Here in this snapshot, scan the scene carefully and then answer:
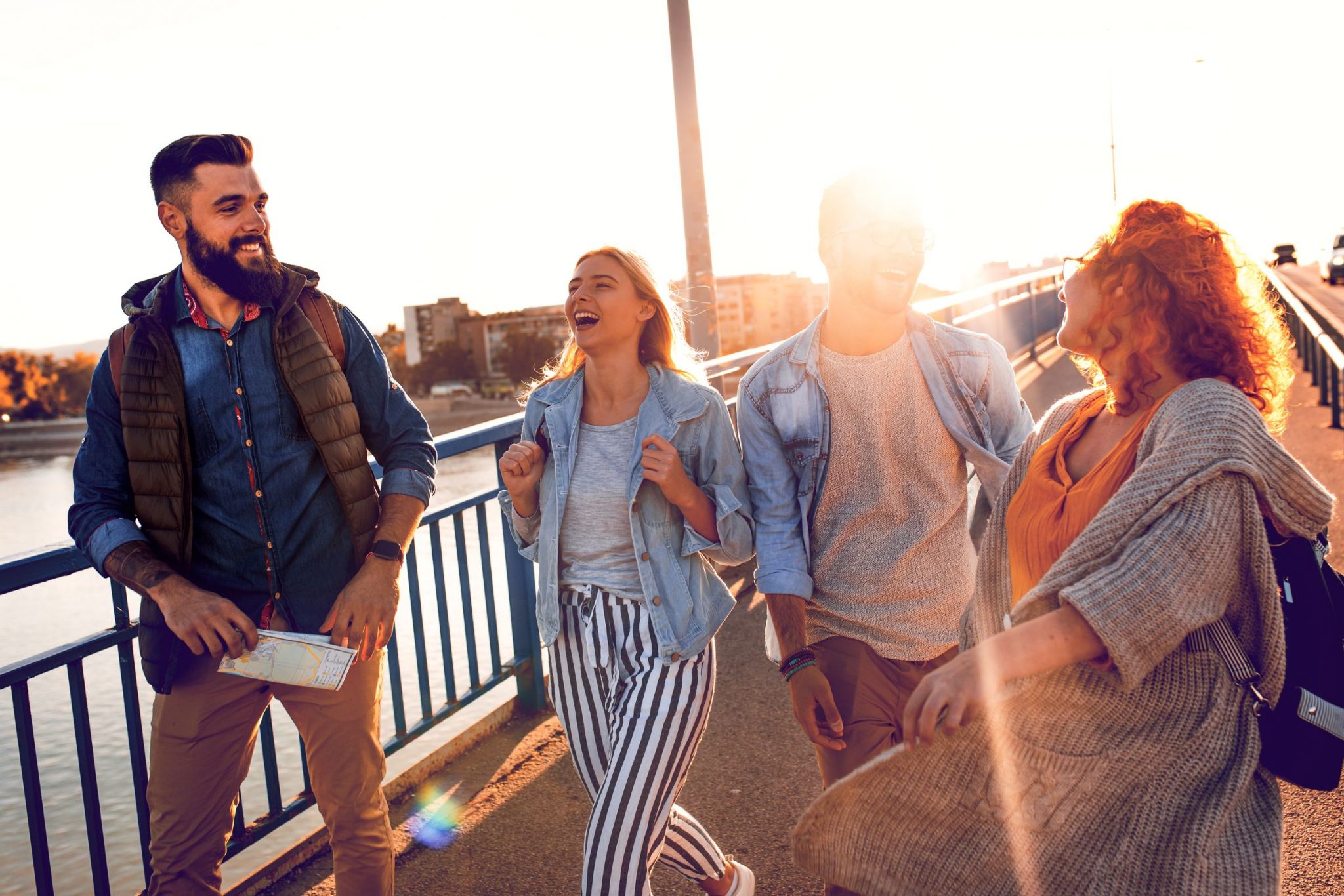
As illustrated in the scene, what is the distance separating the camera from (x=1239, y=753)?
5.20 ft

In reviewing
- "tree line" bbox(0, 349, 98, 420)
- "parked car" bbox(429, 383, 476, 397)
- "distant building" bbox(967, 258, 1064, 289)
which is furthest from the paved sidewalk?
"tree line" bbox(0, 349, 98, 420)

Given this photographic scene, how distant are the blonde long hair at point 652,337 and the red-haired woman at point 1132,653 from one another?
1.17 metres

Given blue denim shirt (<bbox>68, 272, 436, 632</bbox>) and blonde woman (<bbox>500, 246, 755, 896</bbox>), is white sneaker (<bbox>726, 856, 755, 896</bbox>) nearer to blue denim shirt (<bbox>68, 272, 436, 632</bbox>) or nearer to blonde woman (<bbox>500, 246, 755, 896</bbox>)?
blonde woman (<bbox>500, 246, 755, 896</bbox>)

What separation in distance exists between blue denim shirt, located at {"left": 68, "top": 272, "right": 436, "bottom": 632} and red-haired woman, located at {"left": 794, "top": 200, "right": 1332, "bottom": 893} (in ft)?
4.21

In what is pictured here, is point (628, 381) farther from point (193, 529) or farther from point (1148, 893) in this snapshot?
point (1148, 893)

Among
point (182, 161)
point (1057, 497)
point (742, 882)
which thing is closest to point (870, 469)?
point (1057, 497)

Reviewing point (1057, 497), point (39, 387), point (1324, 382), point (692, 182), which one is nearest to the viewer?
point (1057, 497)

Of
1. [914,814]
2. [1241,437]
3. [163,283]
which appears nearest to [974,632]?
[914,814]

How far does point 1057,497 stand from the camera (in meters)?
1.95

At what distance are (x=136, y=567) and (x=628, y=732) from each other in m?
1.13

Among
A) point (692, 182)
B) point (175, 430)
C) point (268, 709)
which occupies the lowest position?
point (268, 709)

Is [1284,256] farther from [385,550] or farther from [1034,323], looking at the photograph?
[1034,323]

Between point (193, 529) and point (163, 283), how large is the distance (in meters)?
0.59

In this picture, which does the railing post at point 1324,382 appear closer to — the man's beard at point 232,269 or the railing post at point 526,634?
the railing post at point 526,634
